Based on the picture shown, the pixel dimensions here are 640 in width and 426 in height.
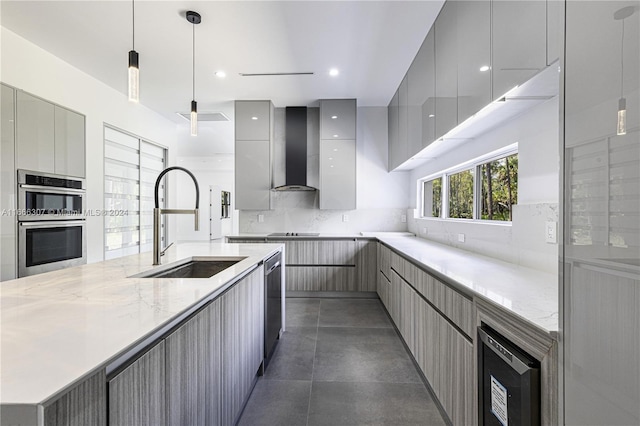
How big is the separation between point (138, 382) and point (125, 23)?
293 cm

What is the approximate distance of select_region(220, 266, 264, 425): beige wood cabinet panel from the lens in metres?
1.41

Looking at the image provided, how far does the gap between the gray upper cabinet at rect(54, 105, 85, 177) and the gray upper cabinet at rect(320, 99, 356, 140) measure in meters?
2.89

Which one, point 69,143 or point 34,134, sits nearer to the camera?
point 34,134

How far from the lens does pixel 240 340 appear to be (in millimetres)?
1621

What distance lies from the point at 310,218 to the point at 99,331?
3867 mm

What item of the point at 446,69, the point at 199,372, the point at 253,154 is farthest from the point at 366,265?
the point at 199,372

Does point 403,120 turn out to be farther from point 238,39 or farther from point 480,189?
point 238,39

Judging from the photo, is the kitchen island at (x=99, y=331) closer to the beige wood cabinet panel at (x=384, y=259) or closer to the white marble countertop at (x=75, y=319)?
the white marble countertop at (x=75, y=319)

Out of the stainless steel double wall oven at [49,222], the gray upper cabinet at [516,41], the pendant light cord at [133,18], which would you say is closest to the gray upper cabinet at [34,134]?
the stainless steel double wall oven at [49,222]

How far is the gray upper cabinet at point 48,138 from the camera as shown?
8.92 ft

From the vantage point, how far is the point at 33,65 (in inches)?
113

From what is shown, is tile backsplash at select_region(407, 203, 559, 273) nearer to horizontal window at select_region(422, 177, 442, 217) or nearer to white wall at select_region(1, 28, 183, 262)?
horizontal window at select_region(422, 177, 442, 217)

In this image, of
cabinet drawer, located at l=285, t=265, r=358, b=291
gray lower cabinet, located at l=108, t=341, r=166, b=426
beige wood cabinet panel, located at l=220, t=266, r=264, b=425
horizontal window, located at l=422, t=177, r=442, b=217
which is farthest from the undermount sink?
horizontal window, located at l=422, t=177, r=442, b=217

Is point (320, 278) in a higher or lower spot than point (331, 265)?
lower
